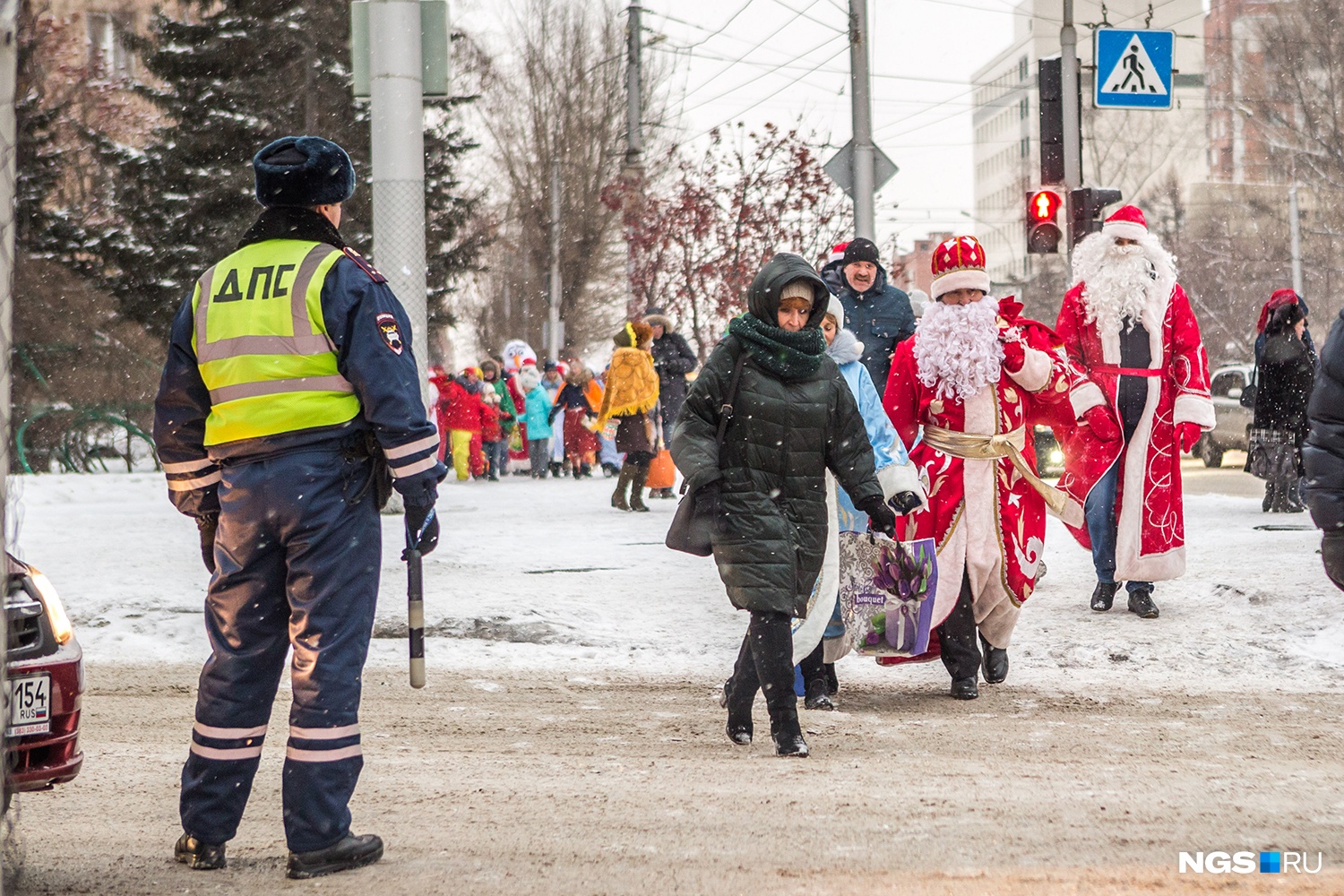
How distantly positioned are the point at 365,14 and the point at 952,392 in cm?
635

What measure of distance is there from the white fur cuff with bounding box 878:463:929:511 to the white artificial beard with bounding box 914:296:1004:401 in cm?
62

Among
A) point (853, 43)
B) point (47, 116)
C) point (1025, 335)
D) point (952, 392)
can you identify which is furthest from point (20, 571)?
point (47, 116)

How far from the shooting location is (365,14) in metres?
11.5

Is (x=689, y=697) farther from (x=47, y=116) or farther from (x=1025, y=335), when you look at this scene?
(x=47, y=116)

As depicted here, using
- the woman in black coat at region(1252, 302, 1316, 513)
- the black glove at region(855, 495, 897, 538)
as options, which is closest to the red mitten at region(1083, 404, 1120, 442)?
the black glove at region(855, 495, 897, 538)

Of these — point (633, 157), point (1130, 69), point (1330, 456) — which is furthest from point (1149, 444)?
point (633, 157)

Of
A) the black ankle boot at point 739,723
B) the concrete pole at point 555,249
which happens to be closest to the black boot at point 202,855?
the black ankle boot at point 739,723

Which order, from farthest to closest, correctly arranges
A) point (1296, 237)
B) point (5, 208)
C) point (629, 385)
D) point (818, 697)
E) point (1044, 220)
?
point (1296, 237), point (629, 385), point (1044, 220), point (818, 697), point (5, 208)

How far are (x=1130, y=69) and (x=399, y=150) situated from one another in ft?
22.3

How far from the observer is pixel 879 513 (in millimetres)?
5914

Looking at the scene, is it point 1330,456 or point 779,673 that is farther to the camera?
point 779,673

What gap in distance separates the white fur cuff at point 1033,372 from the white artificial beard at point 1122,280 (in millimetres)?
1561

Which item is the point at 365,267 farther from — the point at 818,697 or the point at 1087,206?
the point at 1087,206

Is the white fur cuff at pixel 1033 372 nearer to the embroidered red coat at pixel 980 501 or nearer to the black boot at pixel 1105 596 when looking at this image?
the embroidered red coat at pixel 980 501
